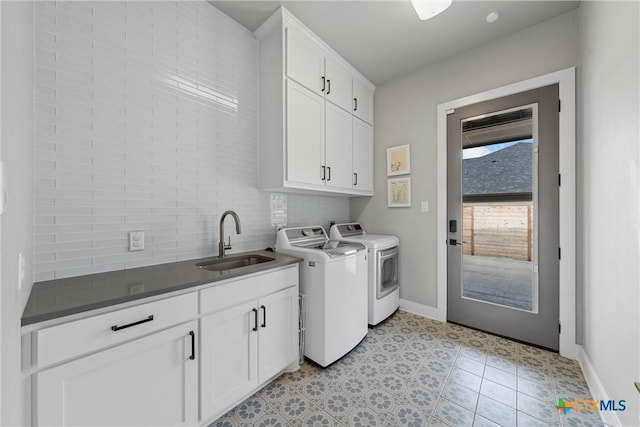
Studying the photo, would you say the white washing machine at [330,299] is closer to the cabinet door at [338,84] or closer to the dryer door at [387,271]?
the dryer door at [387,271]

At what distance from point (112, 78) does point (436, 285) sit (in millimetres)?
3161

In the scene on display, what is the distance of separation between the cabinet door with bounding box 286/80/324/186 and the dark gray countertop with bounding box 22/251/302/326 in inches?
35.8

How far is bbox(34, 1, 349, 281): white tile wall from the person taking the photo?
4.18ft

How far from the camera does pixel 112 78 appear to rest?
1451 mm

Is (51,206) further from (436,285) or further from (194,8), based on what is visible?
(436,285)

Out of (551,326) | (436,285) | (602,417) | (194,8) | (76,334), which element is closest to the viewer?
(76,334)

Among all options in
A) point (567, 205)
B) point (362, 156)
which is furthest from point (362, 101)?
point (567, 205)

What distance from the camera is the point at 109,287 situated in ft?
3.76

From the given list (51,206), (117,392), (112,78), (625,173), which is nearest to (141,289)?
(117,392)

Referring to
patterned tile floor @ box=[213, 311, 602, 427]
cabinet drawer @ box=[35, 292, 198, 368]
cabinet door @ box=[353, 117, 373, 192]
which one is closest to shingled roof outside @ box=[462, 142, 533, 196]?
cabinet door @ box=[353, 117, 373, 192]

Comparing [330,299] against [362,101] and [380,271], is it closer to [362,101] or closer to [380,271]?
[380,271]

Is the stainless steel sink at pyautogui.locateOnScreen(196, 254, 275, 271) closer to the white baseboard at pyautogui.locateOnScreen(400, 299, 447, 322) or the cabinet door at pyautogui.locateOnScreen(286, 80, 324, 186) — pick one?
the cabinet door at pyautogui.locateOnScreen(286, 80, 324, 186)

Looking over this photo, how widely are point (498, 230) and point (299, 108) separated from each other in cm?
214

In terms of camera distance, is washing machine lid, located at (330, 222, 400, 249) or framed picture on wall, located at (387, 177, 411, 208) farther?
framed picture on wall, located at (387, 177, 411, 208)
